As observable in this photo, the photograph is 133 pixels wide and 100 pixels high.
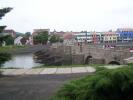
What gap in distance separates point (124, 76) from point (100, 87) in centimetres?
33

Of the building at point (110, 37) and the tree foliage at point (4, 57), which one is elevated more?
the tree foliage at point (4, 57)

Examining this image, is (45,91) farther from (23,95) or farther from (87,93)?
(87,93)

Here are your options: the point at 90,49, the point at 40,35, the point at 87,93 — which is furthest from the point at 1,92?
the point at 40,35

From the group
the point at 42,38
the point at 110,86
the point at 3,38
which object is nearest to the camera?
the point at 110,86

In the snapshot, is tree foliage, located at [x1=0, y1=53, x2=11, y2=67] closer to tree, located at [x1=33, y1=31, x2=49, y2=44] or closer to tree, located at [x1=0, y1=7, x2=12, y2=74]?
tree, located at [x1=0, y1=7, x2=12, y2=74]

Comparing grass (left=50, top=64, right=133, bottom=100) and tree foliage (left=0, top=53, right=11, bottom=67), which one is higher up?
grass (left=50, top=64, right=133, bottom=100)

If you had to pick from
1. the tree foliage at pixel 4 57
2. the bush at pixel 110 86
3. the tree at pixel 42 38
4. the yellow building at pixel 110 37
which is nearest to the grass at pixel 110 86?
the bush at pixel 110 86

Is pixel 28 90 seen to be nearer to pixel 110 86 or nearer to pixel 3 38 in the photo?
pixel 3 38

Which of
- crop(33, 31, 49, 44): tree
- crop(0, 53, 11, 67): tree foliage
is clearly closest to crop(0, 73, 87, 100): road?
crop(0, 53, 11, 67): tree foliage

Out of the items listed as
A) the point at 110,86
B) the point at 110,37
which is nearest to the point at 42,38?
the point at 110,37

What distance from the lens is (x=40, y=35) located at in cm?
15638

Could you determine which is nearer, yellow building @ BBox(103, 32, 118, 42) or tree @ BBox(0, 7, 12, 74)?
tree @ BBox(0, 7, 12, 74)

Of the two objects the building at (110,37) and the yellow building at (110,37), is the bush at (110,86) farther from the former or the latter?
the yellow building at (110,37)

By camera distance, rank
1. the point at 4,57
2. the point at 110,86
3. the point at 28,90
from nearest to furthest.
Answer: the point at 110,86
the point at 28,90
the point at 4,57
